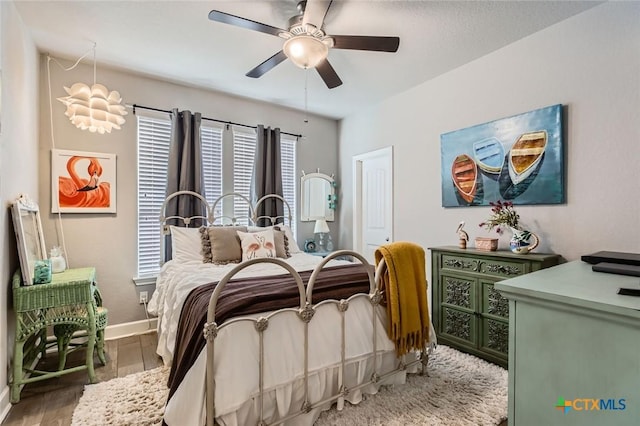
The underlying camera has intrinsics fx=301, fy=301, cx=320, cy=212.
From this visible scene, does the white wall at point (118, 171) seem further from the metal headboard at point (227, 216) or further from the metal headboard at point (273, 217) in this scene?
the metal headboard at point (273, 217)

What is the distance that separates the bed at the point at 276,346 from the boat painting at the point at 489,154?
1.64 metres

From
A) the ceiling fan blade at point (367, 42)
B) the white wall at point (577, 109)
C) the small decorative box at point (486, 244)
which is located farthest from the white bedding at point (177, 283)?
the white wall at point (577, 109)

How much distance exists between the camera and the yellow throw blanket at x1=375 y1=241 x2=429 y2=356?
1934mm

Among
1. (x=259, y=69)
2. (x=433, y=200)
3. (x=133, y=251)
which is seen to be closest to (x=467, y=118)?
(x=433, y=200)

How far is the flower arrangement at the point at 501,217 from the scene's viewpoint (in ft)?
8.29

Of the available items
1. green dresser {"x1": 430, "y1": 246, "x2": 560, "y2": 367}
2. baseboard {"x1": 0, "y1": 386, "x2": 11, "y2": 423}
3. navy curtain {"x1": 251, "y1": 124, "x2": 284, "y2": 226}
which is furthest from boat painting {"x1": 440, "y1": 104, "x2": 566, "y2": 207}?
baseboard {"x1": 0, "y1": 386, "x2": 11, "y2": 423}

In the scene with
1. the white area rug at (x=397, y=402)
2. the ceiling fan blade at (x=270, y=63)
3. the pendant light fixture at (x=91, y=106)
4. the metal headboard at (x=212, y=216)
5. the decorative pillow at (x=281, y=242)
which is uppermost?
the ceiling fan blade at (x=270, y=63)

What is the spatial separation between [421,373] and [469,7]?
8.93 feet

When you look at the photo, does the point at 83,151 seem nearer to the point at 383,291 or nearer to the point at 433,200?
the point at 383,291

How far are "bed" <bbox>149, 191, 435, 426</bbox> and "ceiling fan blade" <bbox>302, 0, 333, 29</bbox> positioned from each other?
1582 millimetres

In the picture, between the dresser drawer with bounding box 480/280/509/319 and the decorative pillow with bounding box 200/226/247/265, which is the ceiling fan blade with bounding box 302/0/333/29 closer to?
the decorative pillow with bounding box 200/226/247/265

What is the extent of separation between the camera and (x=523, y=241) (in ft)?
7.88

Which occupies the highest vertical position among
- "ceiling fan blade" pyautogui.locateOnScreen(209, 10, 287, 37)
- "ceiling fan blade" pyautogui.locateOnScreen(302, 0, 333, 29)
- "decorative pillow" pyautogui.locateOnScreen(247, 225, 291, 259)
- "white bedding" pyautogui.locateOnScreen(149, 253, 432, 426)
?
"ceiling fan blade" pyautogui.locateOnScreen(302, 0, 333, 29)

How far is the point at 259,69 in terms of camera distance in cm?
244
